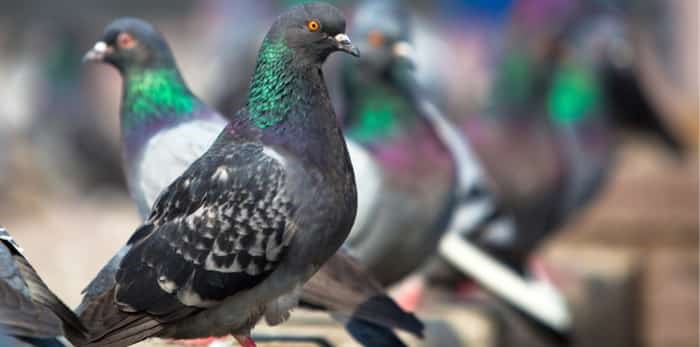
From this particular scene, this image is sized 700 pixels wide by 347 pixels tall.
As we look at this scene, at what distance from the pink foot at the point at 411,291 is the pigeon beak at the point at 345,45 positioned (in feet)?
9.15

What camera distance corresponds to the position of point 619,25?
1221 cm

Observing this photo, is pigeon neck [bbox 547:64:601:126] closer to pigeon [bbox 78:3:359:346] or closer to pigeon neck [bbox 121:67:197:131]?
pigeon neck [bbox 121:67:197:131]

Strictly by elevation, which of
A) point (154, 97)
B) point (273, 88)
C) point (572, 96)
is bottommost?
point (273, 88)

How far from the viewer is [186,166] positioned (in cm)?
596

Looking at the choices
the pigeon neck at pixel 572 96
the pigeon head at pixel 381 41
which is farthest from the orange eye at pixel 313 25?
the pigeon neck at pixel 572 96

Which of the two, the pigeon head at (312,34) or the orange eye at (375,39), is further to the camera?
the orange eye at (375,39)

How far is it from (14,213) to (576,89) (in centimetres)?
455

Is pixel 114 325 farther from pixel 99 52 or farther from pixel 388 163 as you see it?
pixel 388 163

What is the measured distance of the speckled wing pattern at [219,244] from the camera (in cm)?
499

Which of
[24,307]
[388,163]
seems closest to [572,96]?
[388,163]

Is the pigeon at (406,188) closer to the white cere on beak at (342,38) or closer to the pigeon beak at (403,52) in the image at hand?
the pigeon beak at (403,52)

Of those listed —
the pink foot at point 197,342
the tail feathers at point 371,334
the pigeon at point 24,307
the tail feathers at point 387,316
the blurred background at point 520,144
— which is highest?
the blurred background at point 520,144

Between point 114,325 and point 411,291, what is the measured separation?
3.15 metres

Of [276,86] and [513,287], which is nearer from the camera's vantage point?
[276,86]
